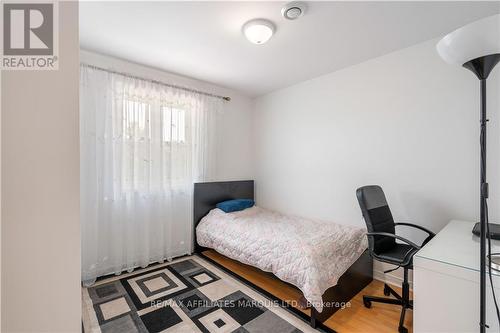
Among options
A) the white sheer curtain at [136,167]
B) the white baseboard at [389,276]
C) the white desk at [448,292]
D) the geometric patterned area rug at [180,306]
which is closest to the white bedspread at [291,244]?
the geometric patterned area rug at [180,306]

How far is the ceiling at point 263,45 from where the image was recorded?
1.74 meters

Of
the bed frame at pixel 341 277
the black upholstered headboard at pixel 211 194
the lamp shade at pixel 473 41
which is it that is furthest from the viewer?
the black upholstered headboard at pixel 211 194

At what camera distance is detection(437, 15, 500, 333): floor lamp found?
90 centimetres

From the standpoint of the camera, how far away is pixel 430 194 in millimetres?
2213

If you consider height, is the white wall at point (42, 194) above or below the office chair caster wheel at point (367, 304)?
above

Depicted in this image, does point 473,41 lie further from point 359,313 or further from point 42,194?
point 359,313

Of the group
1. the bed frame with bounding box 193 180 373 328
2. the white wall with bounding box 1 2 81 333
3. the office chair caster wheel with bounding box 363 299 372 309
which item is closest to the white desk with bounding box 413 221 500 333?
the bed frame with bounding box 193 180 373 328

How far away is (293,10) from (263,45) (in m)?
0.61

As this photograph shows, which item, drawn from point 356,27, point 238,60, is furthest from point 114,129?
point 356,27

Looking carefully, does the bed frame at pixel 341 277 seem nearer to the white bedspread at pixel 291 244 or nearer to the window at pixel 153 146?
the white bedspread at pixel 291 244

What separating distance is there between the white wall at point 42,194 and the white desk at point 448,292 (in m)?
1.61

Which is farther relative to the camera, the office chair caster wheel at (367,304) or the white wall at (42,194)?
the office chair caster wheel at (367,304)

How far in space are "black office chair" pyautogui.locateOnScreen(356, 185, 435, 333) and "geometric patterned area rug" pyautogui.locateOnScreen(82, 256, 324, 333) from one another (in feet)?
2.68

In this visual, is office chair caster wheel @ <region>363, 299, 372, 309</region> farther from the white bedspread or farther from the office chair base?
the white bedspread
